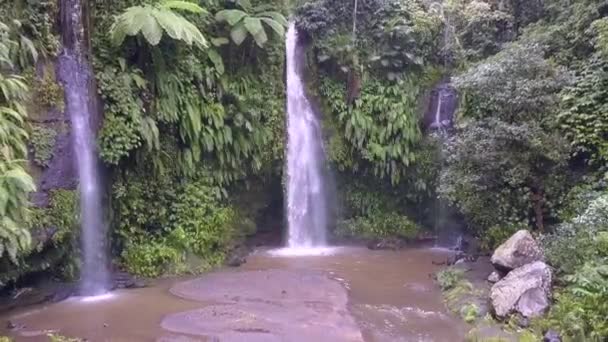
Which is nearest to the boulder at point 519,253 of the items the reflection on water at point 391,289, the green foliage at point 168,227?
the reflection on water at point 391,289

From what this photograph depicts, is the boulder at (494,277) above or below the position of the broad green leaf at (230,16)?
below

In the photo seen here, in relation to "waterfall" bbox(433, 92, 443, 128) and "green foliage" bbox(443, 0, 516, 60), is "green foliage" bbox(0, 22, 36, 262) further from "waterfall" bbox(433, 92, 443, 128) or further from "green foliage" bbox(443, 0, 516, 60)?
"green foliage" bbox(443, 0, 516, 60)

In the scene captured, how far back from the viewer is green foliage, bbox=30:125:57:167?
1070cm

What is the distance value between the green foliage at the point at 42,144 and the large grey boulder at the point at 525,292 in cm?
820

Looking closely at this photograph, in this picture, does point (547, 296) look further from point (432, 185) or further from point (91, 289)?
point (91, 289)

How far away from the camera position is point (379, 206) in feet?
54.1

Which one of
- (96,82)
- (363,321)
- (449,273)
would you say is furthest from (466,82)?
(96,82)

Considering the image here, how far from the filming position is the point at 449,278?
11.4 meters

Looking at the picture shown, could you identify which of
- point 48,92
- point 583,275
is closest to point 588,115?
point 583,275

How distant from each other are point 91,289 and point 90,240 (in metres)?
0.96

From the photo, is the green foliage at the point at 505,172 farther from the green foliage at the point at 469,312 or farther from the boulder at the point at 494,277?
the green foliage at the point at 469,312

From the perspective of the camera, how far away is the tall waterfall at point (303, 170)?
52.1ft

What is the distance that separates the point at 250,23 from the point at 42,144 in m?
5.44

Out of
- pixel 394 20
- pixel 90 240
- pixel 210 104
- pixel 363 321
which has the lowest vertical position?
pixel 363 321
